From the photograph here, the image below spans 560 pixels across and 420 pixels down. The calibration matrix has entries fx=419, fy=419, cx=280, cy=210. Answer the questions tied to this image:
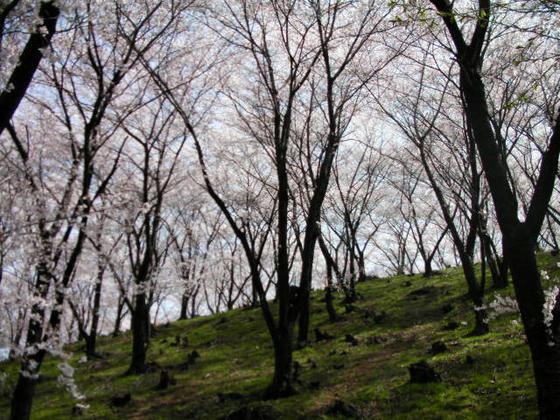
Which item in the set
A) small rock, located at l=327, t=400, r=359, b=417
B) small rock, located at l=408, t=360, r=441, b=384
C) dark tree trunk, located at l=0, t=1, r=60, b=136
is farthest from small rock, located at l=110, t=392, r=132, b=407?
dark tree trunk, located at l=0, t=1, r=60, b=136

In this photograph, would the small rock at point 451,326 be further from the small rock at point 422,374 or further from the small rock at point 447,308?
the small rock at point 422,374

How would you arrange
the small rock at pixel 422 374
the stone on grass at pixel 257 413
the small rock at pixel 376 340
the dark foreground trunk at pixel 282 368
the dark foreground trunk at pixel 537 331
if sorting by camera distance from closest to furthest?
the dark foreground trunk at pixel 537 331
the stone on grass at pixel 257 413
the small rock at pixel 422 374
the dark foreground trunk at pixel 282 368
the small rock at pixel 376 340

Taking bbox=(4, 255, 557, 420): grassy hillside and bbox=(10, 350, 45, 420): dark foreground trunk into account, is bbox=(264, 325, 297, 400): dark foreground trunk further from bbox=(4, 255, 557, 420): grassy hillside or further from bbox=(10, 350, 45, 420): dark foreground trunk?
bbox=(10, 350, 45, 420): dark foreground trunk

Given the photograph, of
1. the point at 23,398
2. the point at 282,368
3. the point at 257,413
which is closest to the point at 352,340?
the point at 282,368

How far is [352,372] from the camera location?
1085cm

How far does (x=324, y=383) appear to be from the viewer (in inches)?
405

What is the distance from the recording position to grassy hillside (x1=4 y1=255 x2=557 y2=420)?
7719mm

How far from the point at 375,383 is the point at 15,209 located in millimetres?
Answer: 11126

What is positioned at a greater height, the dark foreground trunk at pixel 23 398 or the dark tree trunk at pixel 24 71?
the dark tree trunk at pixel 24 71

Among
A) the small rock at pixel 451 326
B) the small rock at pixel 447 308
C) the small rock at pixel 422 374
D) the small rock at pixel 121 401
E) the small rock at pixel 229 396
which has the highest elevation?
the small rock at pixel 447 308

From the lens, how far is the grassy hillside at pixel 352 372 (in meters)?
7.72

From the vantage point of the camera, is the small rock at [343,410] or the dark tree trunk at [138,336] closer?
the small rock at [343,410]

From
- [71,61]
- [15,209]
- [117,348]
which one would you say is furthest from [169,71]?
[117,348]

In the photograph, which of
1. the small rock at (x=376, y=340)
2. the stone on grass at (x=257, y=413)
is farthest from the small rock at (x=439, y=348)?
the stone on grass at (x=257, y=413)
